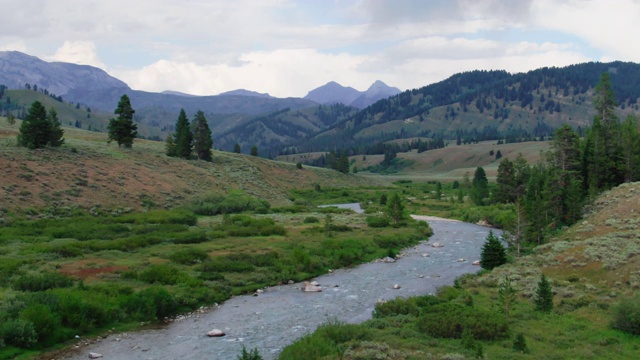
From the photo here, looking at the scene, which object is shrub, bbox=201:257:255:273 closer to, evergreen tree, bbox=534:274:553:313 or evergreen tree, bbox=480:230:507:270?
evergreen tree, bbox=480:230:507:270

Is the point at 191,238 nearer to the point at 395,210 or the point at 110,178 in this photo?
the point at 110,178

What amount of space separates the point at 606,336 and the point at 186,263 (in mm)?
34090

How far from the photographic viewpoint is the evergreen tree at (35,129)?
87625 mm

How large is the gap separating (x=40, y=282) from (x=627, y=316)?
118 ft

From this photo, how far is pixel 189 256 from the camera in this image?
1891 inches

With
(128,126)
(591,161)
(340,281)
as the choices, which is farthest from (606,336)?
(128,126)

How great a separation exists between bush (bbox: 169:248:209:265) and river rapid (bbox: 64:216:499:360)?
9.27 metres

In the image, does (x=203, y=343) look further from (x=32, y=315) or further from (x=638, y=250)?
(x=638, y=250)

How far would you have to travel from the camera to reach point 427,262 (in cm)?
5550

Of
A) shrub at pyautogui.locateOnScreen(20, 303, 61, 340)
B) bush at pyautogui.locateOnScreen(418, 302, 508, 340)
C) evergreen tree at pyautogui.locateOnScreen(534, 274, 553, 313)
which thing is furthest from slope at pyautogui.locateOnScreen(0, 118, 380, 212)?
evergreen tree at pyautogui.locateOnScreen(534, 274, 553, 313)

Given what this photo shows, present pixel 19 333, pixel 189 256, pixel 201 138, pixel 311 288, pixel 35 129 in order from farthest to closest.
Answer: pixel 201 138, pixel 35 129, pixel 189 256, pixel 311 288, pixel 19 333

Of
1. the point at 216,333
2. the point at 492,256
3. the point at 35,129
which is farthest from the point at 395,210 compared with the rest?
the point at 35,129

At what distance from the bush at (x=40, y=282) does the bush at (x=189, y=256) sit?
39.3 feet

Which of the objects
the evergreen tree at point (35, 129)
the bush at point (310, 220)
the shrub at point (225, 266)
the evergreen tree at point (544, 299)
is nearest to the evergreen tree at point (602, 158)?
the bush at point (310, 220)
